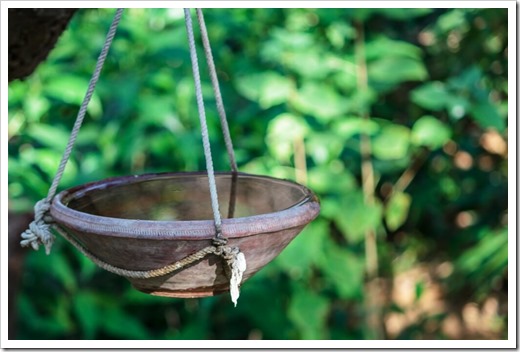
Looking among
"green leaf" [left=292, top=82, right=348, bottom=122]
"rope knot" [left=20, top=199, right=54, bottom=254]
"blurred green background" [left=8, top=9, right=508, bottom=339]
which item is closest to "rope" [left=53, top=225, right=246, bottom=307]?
"rope knot" [left=20, top=199, right=54, bottom=254]

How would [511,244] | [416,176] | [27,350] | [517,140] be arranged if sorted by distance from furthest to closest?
[416,176]
[517,140]
[511,244]
[27,350]

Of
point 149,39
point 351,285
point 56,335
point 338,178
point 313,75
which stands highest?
point 149,39

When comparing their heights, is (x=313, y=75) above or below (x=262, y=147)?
above

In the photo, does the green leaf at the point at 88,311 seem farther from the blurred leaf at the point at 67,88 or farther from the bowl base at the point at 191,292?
the bowl base at the point at 191,292

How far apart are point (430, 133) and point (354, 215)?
0.35 metres

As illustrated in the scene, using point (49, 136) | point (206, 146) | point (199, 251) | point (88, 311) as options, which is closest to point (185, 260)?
point (199, 251)

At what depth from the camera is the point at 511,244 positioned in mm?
1539

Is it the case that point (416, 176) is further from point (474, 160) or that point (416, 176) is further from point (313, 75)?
point (313, 75)

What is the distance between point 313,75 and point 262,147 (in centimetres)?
25

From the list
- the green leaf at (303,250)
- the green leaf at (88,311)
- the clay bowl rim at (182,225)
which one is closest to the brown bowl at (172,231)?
the clay bowl rim at (182,225)

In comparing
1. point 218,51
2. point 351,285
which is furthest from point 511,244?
point 218,51

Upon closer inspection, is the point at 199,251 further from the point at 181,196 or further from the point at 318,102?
the point at 318,102

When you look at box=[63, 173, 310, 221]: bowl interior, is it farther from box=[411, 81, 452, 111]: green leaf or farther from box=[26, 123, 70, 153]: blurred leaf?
box=[411, 81, 452, 111]: green leaf

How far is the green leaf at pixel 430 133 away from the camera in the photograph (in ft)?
6.30
